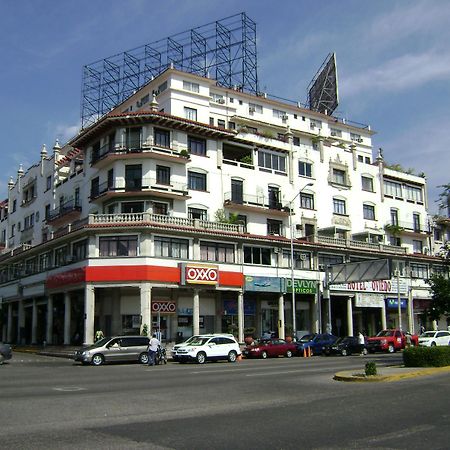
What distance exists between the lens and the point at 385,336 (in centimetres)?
4491

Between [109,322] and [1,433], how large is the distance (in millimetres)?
37950

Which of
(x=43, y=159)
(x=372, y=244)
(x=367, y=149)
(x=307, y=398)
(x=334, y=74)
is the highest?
(x=334, y=74)

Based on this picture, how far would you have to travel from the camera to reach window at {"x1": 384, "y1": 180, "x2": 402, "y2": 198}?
68.6 m

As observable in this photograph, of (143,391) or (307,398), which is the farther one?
(143,391)

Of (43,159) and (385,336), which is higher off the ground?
(43,159)

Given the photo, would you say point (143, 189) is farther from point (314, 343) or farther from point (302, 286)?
point (314, 343)

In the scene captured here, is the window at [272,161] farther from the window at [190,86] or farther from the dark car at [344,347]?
the dark car at [344,347]

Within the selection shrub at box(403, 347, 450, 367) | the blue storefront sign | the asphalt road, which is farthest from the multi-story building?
the asphalt road

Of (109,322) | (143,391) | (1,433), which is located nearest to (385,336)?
(109,322)

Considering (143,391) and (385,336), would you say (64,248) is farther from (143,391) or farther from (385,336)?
(143,391)

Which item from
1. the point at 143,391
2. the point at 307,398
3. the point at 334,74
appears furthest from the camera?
the point at 334,74

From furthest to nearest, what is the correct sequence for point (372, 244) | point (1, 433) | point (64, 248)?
point (372, 244)
point (64, 248)
point (1, 433)

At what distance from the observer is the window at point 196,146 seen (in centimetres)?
5159

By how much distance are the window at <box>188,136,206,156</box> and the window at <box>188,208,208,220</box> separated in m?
5.20
